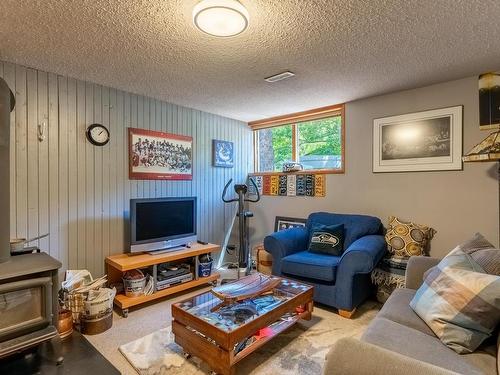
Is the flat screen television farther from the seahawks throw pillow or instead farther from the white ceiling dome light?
the white ceiling dome light

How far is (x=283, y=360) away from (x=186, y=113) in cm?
300

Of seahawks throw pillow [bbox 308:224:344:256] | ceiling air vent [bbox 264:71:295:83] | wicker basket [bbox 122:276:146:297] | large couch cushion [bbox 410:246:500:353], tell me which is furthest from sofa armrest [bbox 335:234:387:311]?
wicker basket [bbox 122:276:146:297]

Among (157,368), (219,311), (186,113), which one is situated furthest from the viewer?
(186,113)

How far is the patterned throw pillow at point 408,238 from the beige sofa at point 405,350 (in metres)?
0.74

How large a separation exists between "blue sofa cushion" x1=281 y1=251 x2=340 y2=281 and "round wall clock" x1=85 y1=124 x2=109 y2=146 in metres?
2.25

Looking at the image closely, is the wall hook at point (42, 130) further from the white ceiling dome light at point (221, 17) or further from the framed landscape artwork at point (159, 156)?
the white ceiling dome light at point (221, 17)

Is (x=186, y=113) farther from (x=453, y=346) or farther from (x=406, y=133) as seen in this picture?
(x=453, y=346)

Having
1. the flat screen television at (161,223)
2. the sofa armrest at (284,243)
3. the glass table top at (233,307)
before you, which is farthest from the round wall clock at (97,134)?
the sofa armrest at (284,243)

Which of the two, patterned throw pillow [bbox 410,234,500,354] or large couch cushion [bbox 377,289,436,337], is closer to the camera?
patterned throw pillow [bbox 410,234,500,354]

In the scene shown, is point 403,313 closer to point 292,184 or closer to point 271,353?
point 271,353

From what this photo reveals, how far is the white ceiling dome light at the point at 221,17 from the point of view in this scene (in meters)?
1.55

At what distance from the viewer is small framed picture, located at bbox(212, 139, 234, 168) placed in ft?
13.2

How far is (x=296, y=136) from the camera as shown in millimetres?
4113

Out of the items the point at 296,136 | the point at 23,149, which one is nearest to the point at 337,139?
the point at 296,136
